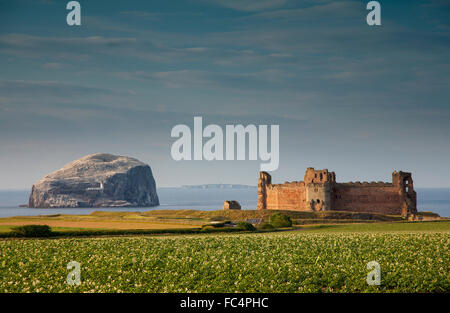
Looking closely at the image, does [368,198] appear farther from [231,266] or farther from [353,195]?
[231,266]

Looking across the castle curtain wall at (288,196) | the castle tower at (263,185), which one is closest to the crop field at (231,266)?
the castle curtain wall at (288,196)

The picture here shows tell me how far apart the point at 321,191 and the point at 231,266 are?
79805 millimetres

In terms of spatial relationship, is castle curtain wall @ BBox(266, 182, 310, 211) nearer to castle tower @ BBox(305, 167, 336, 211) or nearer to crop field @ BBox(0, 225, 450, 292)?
castle tower @ BBox(305, 167, 336, 211)

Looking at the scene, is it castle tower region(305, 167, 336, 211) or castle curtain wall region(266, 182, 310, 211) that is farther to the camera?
castle curtain wall region(266, 182, 310, 211)

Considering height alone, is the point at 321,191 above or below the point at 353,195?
above

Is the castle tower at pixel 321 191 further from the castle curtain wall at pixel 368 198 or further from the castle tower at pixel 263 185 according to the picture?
the castle tower at pixel 263 185

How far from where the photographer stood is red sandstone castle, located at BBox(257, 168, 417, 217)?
339ft

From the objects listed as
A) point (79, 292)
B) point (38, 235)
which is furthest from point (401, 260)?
point (38, 235)

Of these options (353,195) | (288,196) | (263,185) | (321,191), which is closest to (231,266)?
(321,191)

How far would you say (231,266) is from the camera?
86.6 ft

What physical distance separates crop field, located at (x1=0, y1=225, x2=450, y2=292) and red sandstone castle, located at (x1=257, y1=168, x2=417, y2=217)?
225 ft

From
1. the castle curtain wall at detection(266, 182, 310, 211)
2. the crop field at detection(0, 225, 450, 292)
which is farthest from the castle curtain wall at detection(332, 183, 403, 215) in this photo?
the crop field at detection(0, 225, 450, 292)

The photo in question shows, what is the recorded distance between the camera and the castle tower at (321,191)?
103137mm
